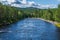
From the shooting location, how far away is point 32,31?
5043 millimetres

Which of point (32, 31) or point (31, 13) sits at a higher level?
point (31, 13)

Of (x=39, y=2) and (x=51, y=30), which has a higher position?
(x=39, y=2)

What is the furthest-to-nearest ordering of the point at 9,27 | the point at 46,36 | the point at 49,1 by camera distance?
the point at 9,27 < the point at 46,36 < the point at 49,1

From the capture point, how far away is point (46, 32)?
5207mm

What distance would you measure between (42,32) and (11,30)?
26.1 inches

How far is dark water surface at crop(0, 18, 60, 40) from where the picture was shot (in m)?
4.98

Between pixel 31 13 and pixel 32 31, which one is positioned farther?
pixel 32 31

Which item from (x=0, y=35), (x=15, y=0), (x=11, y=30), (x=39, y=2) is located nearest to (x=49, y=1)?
(x=39, y=2)

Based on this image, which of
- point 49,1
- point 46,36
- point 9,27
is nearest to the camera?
point 49,1

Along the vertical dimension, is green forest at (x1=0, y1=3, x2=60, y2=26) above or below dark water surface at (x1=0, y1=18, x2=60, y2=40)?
above

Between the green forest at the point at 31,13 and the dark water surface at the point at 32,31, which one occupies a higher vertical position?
the green forest at the point at 31,13

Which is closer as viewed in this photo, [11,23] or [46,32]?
[46,32]

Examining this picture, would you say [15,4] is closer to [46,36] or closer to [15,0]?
[15,0]

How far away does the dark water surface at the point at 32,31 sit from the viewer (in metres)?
4.98
